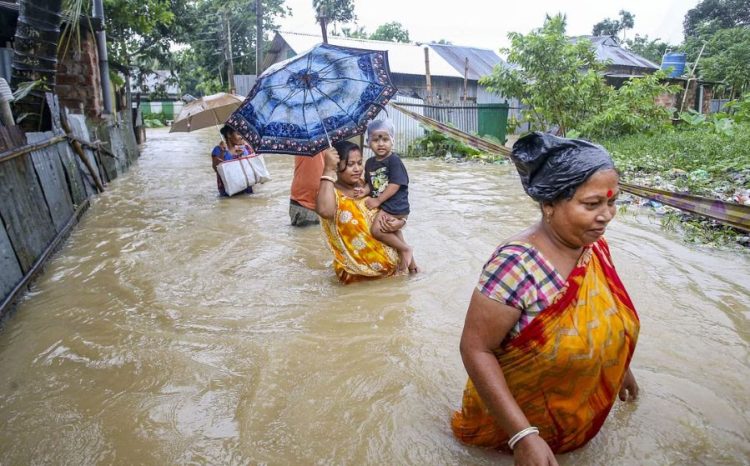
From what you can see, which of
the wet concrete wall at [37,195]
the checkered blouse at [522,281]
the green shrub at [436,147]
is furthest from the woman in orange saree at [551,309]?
the green shrub at [436,147]

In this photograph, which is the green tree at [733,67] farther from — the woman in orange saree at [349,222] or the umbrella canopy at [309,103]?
the woman in orange saree at [349,222]

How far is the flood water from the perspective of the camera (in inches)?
89.1

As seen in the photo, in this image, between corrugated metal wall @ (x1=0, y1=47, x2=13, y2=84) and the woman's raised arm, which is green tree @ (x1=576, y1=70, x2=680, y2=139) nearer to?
the woman's raised arm

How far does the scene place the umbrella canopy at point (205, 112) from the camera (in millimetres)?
7797

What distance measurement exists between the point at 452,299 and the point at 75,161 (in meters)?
6.04

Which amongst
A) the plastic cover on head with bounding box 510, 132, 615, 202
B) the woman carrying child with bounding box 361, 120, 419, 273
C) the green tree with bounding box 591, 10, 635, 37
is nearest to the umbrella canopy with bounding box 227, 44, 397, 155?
the woman carrying child with bounding box 361, 120, 419, 273

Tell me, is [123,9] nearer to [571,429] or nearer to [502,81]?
[502,81]

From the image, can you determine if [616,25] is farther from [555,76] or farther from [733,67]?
[555,76]

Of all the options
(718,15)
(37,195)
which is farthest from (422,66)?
(718,15)

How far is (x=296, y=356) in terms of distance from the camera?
309 centimetres

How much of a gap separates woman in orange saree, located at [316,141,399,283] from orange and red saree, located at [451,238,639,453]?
216cm

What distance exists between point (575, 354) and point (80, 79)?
421 inches

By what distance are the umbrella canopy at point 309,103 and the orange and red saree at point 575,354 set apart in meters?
2.44

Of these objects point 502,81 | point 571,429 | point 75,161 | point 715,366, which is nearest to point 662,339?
point 715,366
